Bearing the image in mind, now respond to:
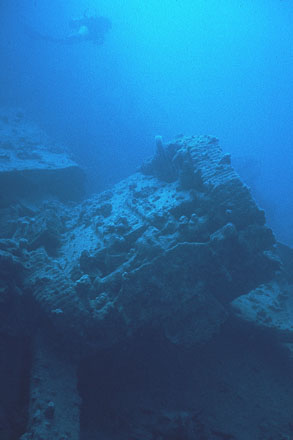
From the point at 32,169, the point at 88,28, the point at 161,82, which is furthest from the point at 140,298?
the point at 161,82

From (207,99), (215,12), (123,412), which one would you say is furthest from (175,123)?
(215,12)

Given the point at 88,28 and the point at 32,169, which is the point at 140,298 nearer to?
the point at 32,169

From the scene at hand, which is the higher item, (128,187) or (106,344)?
(128,187)

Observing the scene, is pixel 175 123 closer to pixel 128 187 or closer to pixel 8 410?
pixel 128 187

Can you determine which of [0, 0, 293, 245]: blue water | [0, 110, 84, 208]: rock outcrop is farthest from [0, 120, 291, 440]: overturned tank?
[0, 0, 293, 245]: blue water

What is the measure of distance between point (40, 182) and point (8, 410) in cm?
588

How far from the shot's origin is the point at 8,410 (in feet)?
9.17

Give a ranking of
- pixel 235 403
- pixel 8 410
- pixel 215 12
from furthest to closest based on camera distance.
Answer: pixel 215 12, pixel 235 403, pixel 8 410

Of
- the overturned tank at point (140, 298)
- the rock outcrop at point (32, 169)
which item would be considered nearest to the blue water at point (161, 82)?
the rock outcrop at point (32, 169)

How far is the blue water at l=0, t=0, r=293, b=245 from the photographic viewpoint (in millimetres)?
20078

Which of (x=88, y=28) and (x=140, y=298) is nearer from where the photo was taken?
(x=140, y=298)

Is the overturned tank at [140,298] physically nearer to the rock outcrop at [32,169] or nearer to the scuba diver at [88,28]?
the rock outcrop at [32,169]

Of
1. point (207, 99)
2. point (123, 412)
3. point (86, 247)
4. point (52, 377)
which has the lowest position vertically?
point (123, 412)

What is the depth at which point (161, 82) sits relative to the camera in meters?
47.8
